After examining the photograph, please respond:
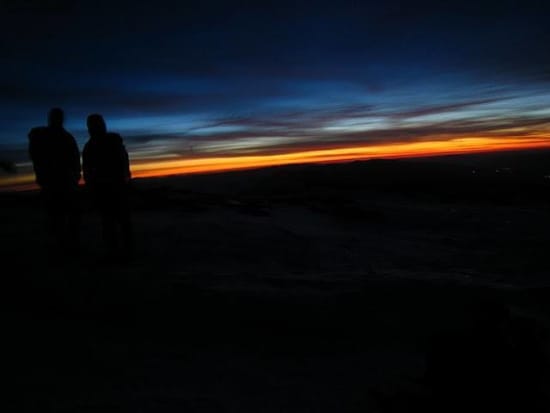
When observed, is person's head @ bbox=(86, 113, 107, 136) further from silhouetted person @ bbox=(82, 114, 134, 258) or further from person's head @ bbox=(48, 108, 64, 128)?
person's head @ bbox=(48, 108, 64, 128)

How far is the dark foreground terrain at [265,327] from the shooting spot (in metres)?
3.09

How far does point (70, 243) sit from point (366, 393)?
5.93 meters

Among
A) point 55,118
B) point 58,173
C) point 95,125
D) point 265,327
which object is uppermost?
point 55,118

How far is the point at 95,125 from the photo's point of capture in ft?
21.5

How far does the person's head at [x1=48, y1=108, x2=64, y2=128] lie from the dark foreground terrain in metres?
2.29

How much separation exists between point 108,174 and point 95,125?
819mm

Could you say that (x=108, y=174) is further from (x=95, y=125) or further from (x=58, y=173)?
(x=58, y=173)

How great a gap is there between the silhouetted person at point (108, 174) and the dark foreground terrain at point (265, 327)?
2.41 ft

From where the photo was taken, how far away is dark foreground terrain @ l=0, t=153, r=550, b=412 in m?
3.09

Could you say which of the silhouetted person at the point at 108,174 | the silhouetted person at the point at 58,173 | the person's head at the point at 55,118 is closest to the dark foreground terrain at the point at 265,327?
the silhouetted person at the point at 58,173

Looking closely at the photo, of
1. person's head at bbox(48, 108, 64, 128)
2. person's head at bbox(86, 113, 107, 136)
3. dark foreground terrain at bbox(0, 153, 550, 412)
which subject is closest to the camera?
dark foreground terrain at bbox(0, 153, 550, 412)

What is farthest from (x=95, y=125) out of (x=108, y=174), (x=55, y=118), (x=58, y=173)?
(x=58, y=173)

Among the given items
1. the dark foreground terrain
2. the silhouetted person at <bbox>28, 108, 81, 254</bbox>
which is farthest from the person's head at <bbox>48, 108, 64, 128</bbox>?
the dark foreground terrain

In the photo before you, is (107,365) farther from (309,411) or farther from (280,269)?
(280,269)
